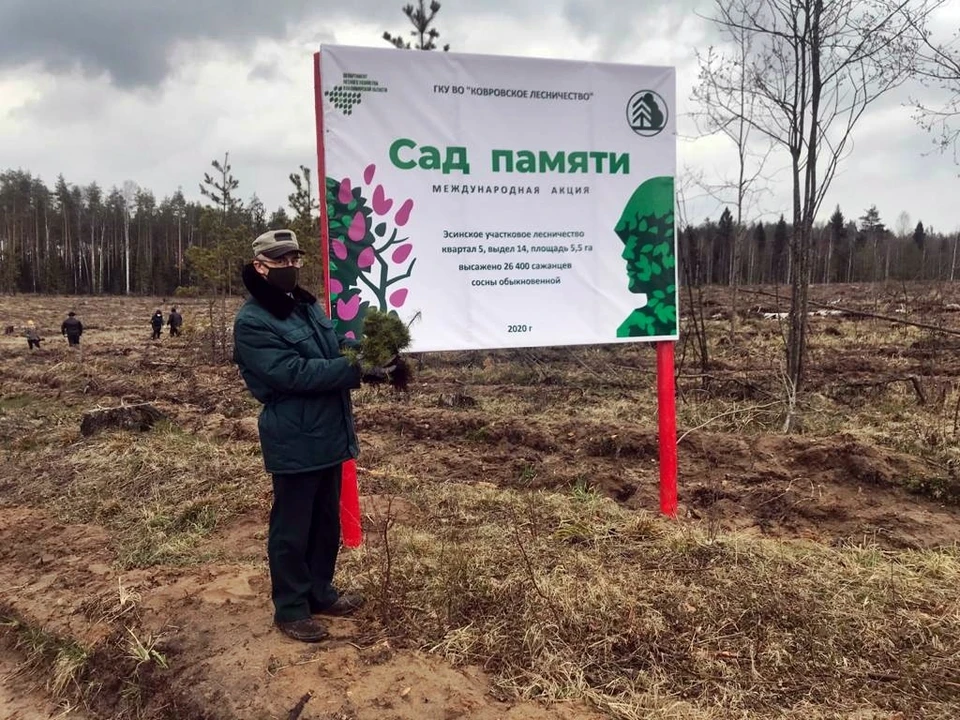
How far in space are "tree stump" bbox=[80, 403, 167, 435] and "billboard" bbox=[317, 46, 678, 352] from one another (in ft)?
18.5

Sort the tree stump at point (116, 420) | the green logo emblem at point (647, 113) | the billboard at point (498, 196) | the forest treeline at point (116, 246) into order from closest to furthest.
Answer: the billboard at point (498, 196) < the green logo emblem at point (647, 113) < the tree stump at point (116, 420) < the forest treeline at point (116, 246)

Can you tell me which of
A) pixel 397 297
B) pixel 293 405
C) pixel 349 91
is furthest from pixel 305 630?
pixel 349 91

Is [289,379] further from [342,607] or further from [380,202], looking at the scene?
[380,202]

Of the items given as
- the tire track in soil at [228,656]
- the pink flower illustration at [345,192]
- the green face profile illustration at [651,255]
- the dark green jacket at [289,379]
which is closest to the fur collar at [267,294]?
the dark green jacket at [289,379]

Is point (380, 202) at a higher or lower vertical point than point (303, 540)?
higher

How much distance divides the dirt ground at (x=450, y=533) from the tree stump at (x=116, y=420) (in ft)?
0.63

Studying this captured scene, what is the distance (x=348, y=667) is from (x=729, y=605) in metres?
1.87

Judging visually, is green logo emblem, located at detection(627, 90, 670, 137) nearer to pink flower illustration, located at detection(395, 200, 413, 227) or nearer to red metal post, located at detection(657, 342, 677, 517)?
red metal post, located at detection(657, 342, 677, 517)

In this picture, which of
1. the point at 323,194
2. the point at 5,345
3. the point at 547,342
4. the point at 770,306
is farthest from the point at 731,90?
the point at 5,345

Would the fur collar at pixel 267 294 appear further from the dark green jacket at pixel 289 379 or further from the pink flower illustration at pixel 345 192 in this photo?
the pink flower illustration at pixel 345 192

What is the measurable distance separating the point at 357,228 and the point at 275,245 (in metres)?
0.86

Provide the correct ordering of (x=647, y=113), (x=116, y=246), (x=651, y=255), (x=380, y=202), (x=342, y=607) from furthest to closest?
(x=116, y=246) → (x=651, y=255) → (x=647, y=113) → (x=380, y=202) → (x=342, y=607)

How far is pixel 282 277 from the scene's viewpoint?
3.33 m

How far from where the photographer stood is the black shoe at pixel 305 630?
3318mm
